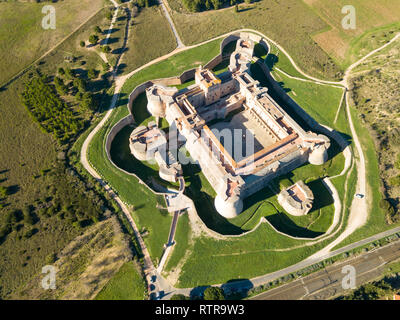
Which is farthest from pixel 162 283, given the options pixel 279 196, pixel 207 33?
pixel 207 33

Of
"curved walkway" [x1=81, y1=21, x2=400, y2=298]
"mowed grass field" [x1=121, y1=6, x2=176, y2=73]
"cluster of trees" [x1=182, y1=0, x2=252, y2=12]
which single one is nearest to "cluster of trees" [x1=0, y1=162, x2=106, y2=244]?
"curved walkway" [x1=81, y1=21, x2=400, y2=298]

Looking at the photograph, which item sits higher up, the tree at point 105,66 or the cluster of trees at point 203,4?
the cluster of trees at point 203,4

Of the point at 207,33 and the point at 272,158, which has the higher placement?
the point at 207,33

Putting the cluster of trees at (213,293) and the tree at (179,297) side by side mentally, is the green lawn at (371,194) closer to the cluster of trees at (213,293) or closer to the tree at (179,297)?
the cluster of trees at (213,293)

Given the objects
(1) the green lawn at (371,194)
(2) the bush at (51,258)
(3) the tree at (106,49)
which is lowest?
(1) the green lawn at (371,194)

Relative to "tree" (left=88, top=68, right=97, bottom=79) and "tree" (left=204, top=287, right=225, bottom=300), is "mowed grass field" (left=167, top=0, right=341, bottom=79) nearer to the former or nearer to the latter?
"tree" (left=88, top=68, right=97, bottom=79)

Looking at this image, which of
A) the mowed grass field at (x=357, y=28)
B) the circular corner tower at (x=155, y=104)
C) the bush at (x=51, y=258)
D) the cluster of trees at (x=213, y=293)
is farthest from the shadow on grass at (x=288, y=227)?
the mowed grass field at (x=357, y=28)
